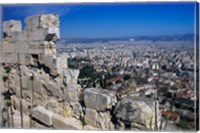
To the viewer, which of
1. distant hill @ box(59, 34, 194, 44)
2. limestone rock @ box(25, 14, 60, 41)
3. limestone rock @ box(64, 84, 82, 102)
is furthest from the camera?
limestone rock @ box(64, 84, 82, 102)

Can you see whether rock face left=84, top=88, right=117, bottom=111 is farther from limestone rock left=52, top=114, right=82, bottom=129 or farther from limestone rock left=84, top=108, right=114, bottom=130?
limestone rock left=52, top=114, right=82, bottom=129

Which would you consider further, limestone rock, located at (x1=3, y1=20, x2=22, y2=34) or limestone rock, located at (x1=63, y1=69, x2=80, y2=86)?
limestone rock, located at (x1=3, y1=20, x2=22, y2=34)

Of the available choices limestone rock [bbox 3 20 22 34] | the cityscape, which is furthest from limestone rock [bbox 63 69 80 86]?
limestone rock [bbox 3 20 22 34]

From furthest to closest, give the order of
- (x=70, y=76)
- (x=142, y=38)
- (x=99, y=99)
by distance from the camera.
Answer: (x=70, y=76), (x=99, y=99), (x=142, y=38)

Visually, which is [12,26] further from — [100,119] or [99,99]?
[100,119]

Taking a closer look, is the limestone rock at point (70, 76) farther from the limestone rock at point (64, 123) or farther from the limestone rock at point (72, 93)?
the limestone rock at point (64, 123)

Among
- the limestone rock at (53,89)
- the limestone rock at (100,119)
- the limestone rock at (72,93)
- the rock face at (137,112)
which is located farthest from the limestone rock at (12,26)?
the rock face at (137,112)

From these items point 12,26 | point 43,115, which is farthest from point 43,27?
point 43,115
